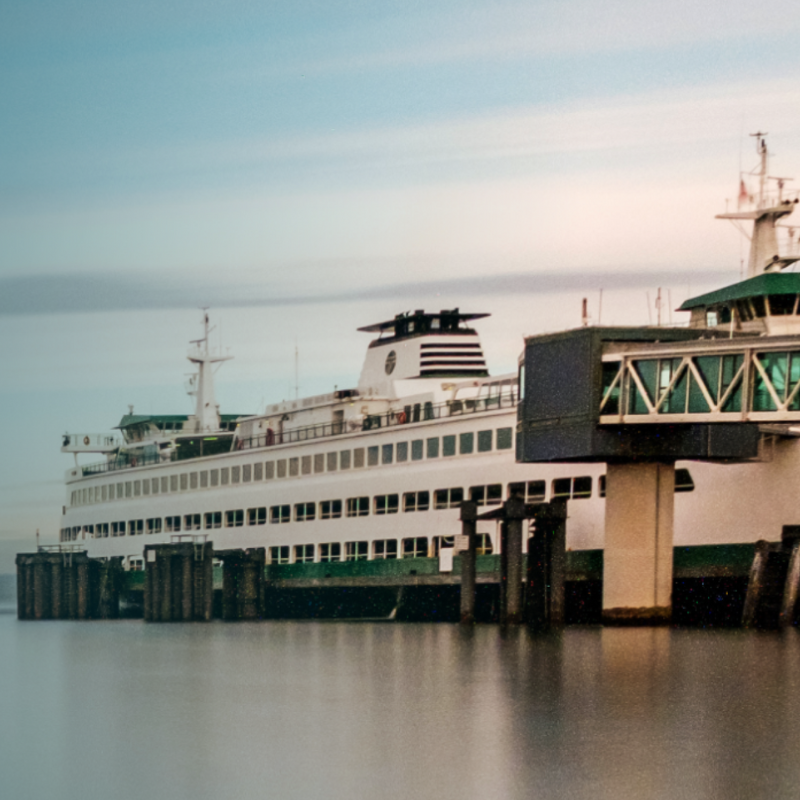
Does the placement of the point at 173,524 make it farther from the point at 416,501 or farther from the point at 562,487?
the point at 562,487

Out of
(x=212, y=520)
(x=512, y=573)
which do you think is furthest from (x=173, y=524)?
(x=512, y=573)

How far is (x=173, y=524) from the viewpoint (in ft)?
262

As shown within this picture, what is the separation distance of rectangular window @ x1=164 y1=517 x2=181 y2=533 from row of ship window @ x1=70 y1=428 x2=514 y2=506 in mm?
1381

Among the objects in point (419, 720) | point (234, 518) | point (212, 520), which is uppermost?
point (234, 518)

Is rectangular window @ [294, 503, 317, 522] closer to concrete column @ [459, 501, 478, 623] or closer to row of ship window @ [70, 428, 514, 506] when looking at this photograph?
row of ship window @ [70, 428, 514, 506]

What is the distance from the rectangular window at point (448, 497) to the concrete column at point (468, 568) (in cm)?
287

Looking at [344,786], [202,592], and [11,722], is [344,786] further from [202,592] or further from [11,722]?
[202,592]

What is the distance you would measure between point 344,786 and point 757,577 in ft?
96.8

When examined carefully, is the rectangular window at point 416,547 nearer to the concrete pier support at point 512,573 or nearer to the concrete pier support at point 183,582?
the concrete pier support at point 512,573

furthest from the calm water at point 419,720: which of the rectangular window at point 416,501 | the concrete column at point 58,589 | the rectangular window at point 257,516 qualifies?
the concrete column at point 58,589

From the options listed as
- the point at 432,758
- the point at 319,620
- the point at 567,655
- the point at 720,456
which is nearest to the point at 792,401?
the point at 720,456

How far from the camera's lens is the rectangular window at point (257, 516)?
72.4m

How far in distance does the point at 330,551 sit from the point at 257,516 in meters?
6.13

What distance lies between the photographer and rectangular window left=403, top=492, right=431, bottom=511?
6169 centimetres
